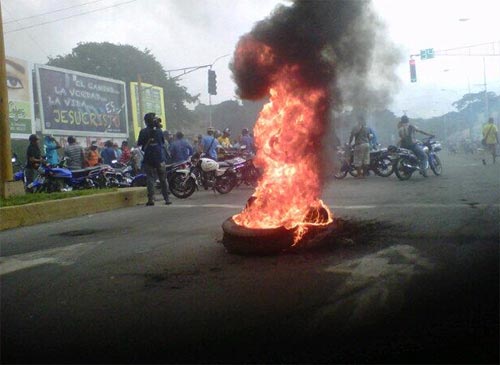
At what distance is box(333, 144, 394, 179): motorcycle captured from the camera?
14062 mm

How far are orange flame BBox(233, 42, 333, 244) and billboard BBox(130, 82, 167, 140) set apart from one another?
2292 cm

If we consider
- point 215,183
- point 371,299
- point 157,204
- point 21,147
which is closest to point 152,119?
point 157,204

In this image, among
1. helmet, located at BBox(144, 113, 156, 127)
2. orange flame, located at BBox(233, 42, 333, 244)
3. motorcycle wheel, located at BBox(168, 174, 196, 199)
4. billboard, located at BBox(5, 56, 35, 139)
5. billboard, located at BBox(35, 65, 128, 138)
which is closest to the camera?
orange flame, located at BBox(233, 42, 333, 244)

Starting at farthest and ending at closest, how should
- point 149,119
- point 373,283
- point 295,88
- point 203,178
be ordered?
point 203,178, point 149,119, point 295,88, point 373,283

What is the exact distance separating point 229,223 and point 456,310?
2838 mm

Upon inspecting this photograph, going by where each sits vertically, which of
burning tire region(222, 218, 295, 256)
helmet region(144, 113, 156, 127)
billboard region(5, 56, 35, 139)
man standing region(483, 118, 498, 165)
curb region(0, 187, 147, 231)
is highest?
billboard region(5, 56, 35, 139)

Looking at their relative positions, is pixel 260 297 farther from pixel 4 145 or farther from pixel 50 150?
pixel 50 150

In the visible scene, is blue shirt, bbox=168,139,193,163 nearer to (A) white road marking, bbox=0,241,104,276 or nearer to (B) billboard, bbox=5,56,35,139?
(A) white road marking, bbox=0,241,104,276

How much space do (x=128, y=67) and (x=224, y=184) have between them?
3612cm

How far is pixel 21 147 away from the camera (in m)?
25.6

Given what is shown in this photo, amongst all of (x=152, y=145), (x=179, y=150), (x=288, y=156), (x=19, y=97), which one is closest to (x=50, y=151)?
(x=179, y=150)

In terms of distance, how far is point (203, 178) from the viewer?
1237 cm

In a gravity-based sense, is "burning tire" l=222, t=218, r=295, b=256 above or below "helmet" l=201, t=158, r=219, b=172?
below

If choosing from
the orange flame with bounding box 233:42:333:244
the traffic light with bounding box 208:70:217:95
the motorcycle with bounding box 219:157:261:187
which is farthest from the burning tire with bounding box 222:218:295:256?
the traffic light with bounding box 208:70:217:95
